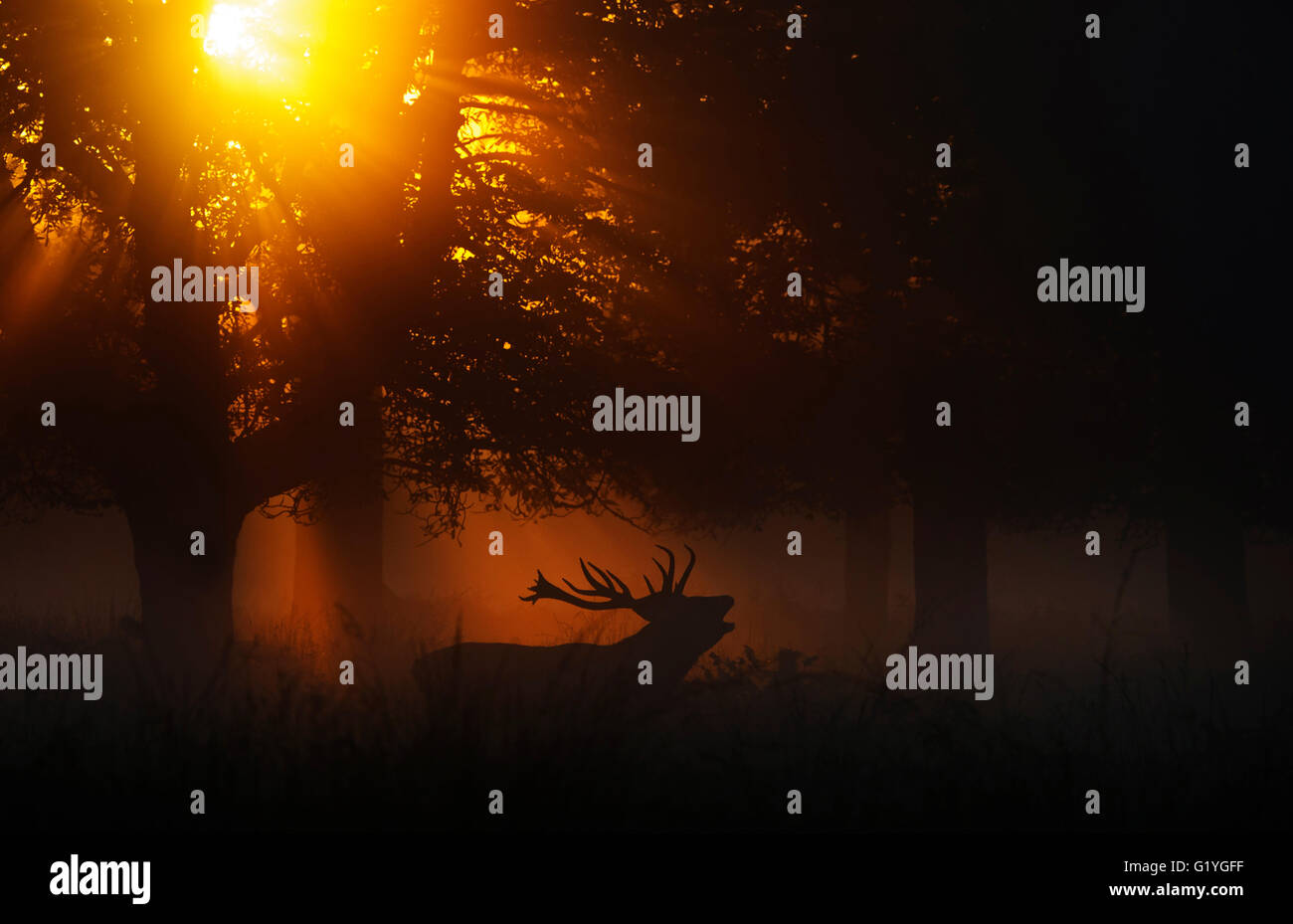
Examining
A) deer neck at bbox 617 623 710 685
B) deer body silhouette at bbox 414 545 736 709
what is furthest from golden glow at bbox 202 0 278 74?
deer neck at bbox 617 623 710 685

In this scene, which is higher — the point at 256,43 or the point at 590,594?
the point at 256,43

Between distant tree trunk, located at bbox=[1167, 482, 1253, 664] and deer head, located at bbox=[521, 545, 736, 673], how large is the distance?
8.39m

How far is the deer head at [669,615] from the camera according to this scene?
11.2 metres

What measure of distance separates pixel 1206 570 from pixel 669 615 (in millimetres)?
9278

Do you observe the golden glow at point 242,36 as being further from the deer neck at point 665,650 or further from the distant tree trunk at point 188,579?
the deer neck at point 665,650

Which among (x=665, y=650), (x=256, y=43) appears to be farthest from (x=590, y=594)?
(x=256, y=43)

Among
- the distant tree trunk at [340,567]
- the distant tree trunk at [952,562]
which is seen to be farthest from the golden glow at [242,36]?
the distant tree trunk at [952,562]

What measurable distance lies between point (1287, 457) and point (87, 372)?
1512cm

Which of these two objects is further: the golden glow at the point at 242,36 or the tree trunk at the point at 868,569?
the tree trunk at the point at 868,569

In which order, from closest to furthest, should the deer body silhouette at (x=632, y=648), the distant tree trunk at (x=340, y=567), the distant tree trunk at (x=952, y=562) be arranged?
the deer body silhouette at (x=632, y=648) → the distant tree trunk at (x=952, y=562) → the distant tree trunk at (x=340, y=567)

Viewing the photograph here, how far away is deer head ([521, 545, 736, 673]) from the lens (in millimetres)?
11195

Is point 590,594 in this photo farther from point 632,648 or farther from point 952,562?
point 952,562

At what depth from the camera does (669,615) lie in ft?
37.6

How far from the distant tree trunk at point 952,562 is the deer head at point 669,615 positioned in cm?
510
